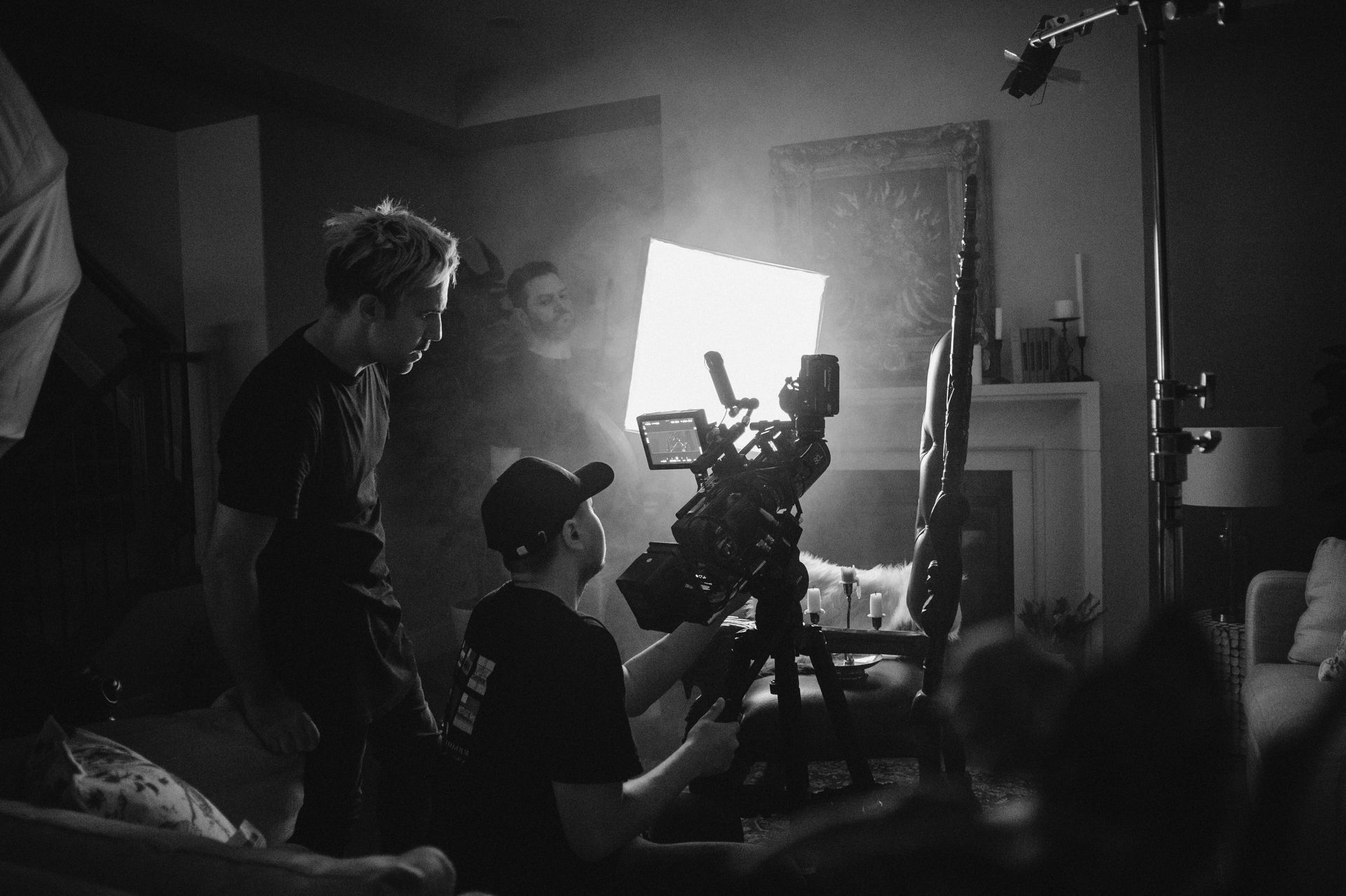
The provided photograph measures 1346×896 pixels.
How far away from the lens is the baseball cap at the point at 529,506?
50.4 inches

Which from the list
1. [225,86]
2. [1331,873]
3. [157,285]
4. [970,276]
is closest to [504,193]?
[225,86]

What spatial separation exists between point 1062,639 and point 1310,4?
231 centimetres

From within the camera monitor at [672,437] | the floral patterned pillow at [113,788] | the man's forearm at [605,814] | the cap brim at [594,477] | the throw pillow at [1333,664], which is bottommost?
the throw pillow at [1333,664]

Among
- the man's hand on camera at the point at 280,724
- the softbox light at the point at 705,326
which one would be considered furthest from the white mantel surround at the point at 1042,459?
the man's hand on camera at the point at 280,724

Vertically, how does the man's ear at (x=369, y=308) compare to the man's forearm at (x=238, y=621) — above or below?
above

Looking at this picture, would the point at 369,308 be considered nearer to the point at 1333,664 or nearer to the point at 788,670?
the point at 788,670

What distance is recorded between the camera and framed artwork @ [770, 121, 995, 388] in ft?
10.9

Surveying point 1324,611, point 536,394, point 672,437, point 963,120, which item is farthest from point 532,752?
point 963,120

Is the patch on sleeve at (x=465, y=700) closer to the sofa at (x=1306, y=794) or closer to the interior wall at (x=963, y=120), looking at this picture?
the sofa at (x=1306, y=794)

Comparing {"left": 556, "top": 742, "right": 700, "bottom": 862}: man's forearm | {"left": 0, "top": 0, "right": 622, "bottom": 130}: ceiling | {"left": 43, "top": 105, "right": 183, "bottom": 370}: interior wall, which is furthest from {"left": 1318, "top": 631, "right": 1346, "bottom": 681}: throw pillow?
{"left": 43, "top": 105, "right": 183, "bottom": 370}: interior wall

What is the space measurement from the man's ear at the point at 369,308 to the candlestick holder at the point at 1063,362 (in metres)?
2.43

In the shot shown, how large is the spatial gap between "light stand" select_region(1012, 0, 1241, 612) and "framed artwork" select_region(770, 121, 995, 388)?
1.92 metres

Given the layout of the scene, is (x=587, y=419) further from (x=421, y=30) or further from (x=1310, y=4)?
(x=1310, y=4)

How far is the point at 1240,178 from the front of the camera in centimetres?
351
